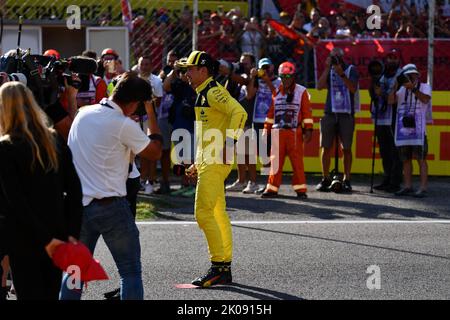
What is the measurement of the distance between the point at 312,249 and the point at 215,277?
184cm

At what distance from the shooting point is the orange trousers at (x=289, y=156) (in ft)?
43.4

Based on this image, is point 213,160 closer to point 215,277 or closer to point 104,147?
point 215,277

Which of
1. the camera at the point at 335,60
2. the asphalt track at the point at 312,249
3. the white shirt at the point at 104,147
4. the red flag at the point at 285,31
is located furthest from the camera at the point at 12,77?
the red flag at the point at 285,31

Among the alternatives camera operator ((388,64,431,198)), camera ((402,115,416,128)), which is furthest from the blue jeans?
camera ((402,115,416,128))

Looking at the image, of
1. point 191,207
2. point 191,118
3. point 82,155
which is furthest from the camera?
point 191,118

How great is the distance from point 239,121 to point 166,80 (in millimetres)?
5483

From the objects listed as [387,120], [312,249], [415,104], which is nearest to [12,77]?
[312,249]

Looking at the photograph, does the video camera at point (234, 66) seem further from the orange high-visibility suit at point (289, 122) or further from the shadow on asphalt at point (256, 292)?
the shadow on asphalt at point (256, 292)

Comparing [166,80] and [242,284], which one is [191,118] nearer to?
[166,80]

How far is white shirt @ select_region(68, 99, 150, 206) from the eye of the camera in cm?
639

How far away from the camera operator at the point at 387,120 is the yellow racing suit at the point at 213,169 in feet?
19.7

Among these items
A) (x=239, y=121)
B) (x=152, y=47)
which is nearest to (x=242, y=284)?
(x=239, y=121)

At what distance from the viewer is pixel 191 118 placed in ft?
43.7

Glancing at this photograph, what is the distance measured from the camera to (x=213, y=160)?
8.24 m
